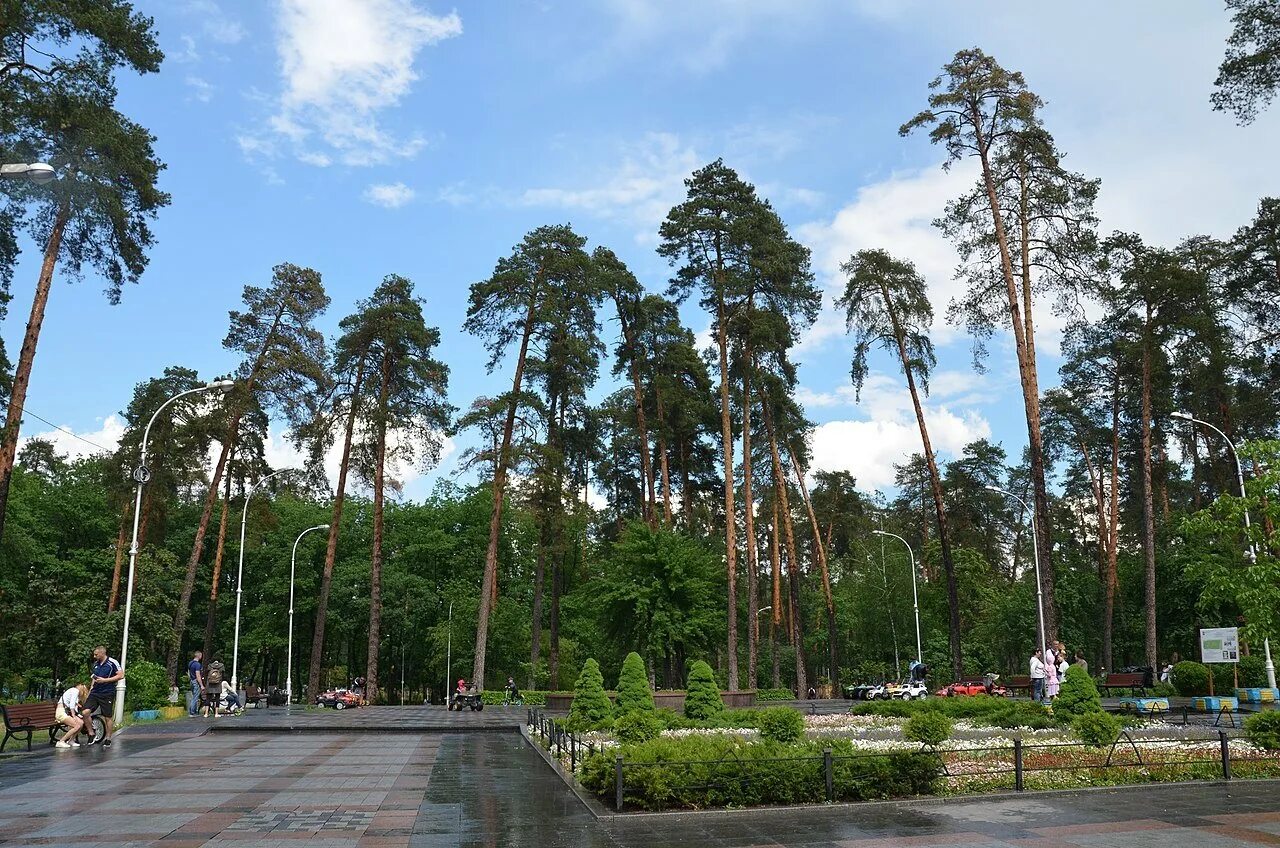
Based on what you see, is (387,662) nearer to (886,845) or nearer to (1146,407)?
(1146,407)

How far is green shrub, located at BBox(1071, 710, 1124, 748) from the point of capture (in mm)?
15727

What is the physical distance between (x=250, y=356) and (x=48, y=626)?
1768 cm

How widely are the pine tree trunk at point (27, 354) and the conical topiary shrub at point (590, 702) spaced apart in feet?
43.8

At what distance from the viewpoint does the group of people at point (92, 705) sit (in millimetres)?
18938

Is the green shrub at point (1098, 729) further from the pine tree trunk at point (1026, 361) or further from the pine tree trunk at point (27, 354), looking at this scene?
the pine tree trunk at point (27, 354)

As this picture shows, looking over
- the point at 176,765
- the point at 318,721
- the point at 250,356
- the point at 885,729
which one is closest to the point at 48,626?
the point at 250,356

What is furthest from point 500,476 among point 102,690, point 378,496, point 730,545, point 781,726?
point 781,726

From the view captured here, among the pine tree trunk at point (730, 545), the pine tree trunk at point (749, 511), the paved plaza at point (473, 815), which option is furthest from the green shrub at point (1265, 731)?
the pine tree trunk at point (749, 511)

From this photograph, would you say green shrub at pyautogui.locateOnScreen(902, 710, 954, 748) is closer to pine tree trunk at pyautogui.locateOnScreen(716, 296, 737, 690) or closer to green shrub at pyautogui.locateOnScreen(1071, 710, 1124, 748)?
green shrub at pyautogui.locateOnScreen(1071, 710, 1124, 748)

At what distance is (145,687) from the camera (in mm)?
28250

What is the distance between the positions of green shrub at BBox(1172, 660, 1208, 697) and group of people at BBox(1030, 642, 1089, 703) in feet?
28.2

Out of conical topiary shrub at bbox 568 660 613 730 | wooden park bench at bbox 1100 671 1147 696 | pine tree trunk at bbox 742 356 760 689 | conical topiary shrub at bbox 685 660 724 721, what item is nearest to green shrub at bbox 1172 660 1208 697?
wooden park bench at bbox 1100 671 1147 696

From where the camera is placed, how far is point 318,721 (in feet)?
92.5

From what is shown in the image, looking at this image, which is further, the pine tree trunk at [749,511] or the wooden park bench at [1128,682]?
the pine tree trunk at [749,511]
